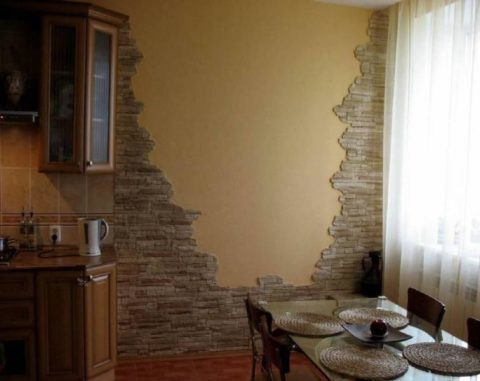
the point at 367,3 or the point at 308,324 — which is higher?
the point at 367,3

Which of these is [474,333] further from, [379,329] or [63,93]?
[63,93]

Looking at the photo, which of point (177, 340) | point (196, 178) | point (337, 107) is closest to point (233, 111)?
point (196, 178)

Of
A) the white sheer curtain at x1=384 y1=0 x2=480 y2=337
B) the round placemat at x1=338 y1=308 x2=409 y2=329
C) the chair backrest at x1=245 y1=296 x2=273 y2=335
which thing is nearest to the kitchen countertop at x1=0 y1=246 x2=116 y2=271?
the chair backrest at x1=245 y1=296 x2=273 y2=335

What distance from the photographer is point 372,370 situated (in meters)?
1.77

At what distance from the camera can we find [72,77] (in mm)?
3051

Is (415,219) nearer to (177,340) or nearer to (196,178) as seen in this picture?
(196,178)

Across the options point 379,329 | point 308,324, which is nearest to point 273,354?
point 308,324

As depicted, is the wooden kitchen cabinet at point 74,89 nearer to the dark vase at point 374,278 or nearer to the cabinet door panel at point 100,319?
the cabinet door panel at point 100,319

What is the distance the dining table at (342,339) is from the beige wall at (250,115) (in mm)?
1100

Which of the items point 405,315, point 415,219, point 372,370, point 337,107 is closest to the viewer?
point 372,370

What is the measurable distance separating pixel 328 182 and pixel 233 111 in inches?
37.1

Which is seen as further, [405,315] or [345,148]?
[345,148]

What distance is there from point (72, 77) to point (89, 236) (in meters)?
1.01

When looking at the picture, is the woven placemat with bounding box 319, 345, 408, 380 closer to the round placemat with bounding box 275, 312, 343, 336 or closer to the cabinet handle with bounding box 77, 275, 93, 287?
the round placemat with bounding box 275, 312, 343, 336
